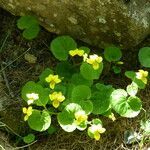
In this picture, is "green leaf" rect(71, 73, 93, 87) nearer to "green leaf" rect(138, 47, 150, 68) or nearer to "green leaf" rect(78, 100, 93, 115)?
"green leaf" rect(78, 100, 93, 115)

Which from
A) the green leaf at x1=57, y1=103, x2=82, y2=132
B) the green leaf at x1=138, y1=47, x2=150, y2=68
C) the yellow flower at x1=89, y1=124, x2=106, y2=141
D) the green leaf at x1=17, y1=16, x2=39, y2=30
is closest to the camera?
the yellow flower at x1=89, y1=124, x2=106, y2=141

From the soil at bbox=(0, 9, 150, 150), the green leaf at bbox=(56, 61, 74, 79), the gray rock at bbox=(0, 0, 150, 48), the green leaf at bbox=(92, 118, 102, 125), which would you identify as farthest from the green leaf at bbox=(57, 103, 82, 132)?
the gray rock at bbox=(0, 0, 150, 48)

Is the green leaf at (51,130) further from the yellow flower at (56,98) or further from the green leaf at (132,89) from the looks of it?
the green leaf at (132,89)

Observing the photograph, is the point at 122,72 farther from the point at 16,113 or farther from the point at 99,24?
the point at 16,113

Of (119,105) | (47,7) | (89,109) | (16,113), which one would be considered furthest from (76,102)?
(47,7)

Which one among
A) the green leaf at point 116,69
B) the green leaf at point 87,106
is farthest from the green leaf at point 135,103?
the green leaf at point 116,69

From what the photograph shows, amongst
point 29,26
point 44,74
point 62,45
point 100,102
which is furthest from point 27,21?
point 100,102
